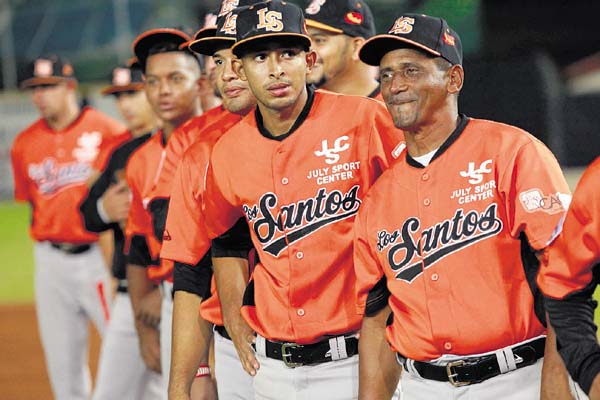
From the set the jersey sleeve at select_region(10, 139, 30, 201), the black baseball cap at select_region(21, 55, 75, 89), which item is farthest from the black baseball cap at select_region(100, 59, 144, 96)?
the jersey sleeve at select_region(10, 139, 30, 201)

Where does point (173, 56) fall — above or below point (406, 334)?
above

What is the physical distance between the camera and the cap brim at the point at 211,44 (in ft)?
11.9

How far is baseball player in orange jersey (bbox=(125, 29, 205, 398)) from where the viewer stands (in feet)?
15.0

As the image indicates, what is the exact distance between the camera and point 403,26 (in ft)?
9.82

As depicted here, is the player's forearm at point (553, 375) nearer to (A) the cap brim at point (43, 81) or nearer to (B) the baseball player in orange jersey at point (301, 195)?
(B) the baseball player in orange jersey at point (301, 195)

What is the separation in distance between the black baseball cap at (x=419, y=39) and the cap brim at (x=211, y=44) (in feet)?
2.38

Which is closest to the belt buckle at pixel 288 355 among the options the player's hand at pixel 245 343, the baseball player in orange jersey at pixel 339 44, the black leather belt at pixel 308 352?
the black leather belt at pixel 308 352

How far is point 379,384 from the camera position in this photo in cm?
305

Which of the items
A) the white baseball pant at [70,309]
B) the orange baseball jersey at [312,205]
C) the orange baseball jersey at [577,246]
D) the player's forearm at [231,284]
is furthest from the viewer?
the white baseball pant at [70,309]

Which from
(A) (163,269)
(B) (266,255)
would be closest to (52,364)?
(A) (163,269)

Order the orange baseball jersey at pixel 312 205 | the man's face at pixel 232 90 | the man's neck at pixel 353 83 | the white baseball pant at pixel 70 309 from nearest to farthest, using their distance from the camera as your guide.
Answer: the orange baseball jersey at pixel 312 205, the man's face at pixel 232 90, the man's neck at pixel 353 83, the white baseball pant at pixel 70 309

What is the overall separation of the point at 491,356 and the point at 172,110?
2.21 meters

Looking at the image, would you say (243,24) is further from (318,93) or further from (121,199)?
(121,199)

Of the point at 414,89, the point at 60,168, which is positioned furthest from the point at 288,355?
the point at 60,168
